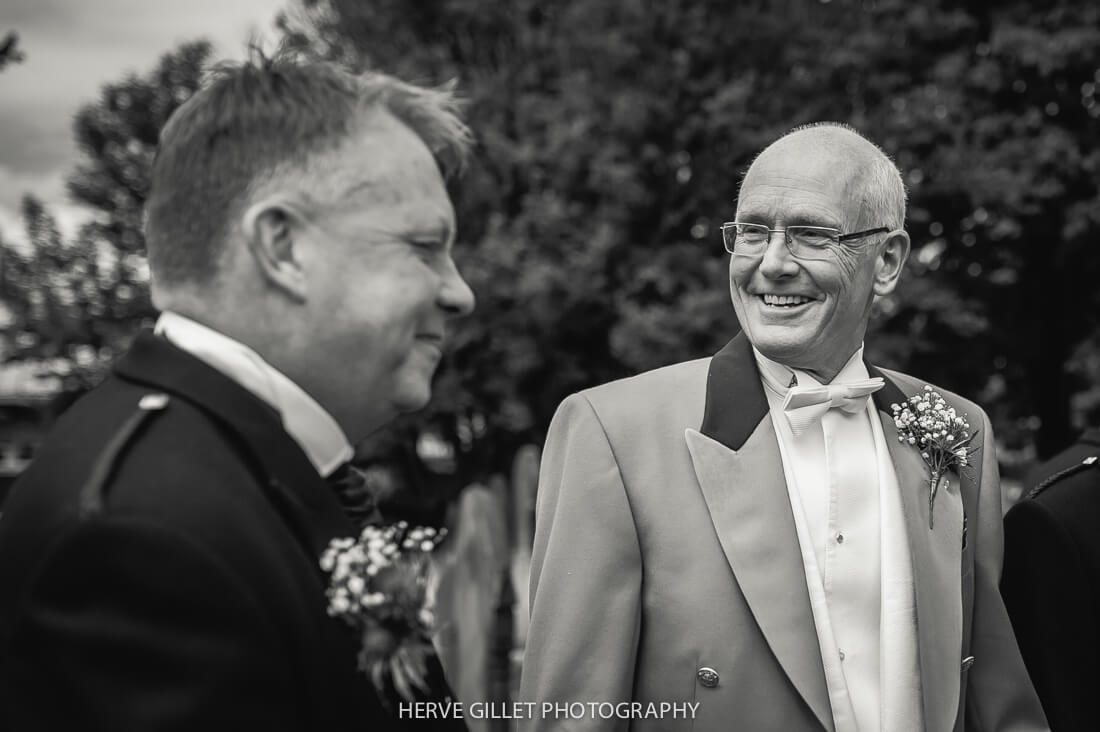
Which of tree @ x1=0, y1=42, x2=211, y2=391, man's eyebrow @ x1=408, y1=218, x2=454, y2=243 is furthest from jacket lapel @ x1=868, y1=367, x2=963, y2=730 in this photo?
tree @ x1=0, y1=42, x2=211, y2=391

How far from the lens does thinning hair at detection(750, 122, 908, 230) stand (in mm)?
2910

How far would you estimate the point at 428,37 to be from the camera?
19609 mm

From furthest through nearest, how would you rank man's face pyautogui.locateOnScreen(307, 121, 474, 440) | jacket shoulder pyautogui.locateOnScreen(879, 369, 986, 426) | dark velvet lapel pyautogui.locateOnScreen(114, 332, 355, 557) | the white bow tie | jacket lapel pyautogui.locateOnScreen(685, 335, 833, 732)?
1. jacket shoulder pyautogui.locateOnScreen(879, 369, 986, 426)
2. the white bow tie
3. jacket lapel pyautogui.locateOnScreen(685, 335, 833, 732)
4. man's face pyautogui.locateOnScreen(307, 121, 474, 440)
5. dark velvet lapel pyautogui.locateOnScreen(114, 332, 355, 557)

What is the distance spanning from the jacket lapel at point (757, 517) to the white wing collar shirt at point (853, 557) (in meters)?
0.03

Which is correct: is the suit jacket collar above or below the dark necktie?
below

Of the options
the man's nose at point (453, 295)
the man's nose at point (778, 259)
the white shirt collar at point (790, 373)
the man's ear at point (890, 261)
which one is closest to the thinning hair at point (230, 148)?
the man's nose at point (453, 295)

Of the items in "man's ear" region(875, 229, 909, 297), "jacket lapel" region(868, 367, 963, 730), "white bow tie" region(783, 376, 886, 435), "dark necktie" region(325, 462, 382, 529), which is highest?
"man's ear" region(875, 229, 909, 297)

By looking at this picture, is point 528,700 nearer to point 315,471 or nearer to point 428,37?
point 315,471

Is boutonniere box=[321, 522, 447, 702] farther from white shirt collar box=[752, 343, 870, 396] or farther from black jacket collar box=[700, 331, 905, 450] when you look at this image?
white shirt collar box=[752, 343, 870, 396]

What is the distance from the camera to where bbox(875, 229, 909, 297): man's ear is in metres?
3.05

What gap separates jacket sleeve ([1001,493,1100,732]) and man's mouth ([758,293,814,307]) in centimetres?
104

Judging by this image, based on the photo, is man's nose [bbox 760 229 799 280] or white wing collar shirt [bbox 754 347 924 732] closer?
white wing collar shirt [bbox 754 347 924 732]

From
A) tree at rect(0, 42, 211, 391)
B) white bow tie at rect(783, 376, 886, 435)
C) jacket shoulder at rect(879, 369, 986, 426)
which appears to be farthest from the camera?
tree at rect(0, 42, 211, 391)

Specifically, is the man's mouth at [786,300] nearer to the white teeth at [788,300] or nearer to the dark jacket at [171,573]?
the white teeth at [788,300]
